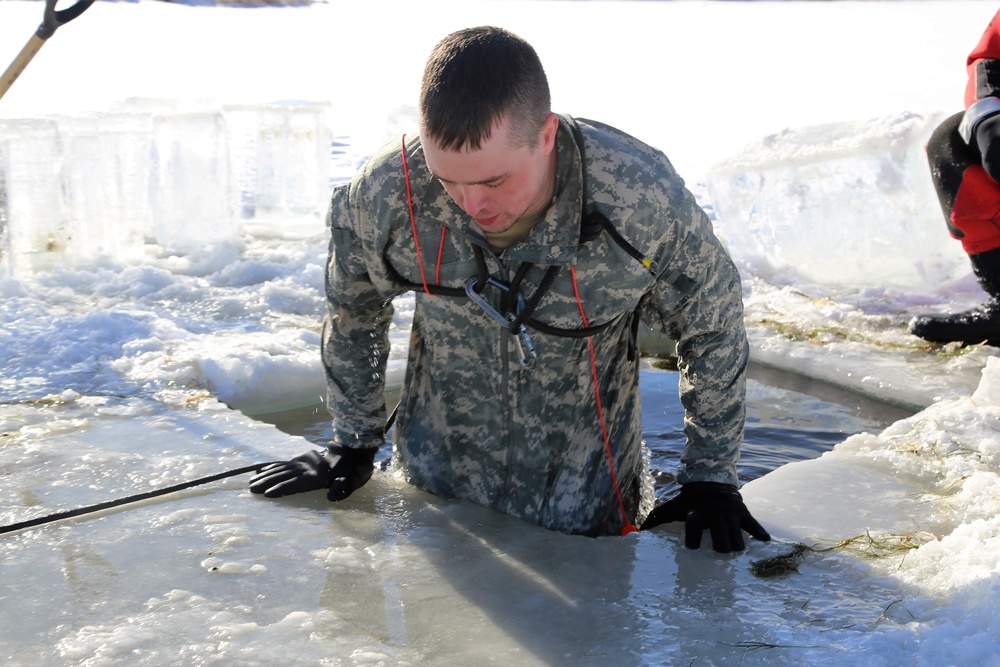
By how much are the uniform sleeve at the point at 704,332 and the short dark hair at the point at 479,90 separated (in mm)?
437

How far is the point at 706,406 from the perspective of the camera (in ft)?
8.18

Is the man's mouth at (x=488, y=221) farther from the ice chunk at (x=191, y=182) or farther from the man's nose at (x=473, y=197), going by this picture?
the ice chunk at (x=191, y=182)

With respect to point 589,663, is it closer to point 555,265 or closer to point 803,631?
point 803,631

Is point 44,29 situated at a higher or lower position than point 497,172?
higher

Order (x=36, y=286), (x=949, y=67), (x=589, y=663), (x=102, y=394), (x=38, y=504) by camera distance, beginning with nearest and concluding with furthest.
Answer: (x=589, y=663)
(x=38, y=504)
(x=102, y=394)
(x=36, y=286)
(x=949, y=67)

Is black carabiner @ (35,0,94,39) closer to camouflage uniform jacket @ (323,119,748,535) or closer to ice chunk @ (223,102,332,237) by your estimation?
camouflage uniform jacket @ (323,119,748,535)

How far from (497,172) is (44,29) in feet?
8.14

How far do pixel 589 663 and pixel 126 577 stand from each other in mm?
1051

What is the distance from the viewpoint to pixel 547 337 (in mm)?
2473

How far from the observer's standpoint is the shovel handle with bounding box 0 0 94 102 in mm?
3705

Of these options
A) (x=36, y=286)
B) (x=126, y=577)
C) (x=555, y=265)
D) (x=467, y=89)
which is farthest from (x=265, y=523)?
(x=36, y=286)

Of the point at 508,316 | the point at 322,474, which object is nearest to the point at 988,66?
the point at 508,316

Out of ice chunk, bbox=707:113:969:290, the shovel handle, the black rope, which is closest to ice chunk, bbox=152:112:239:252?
the shovel handle

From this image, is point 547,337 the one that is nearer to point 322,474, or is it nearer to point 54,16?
point 322,474
